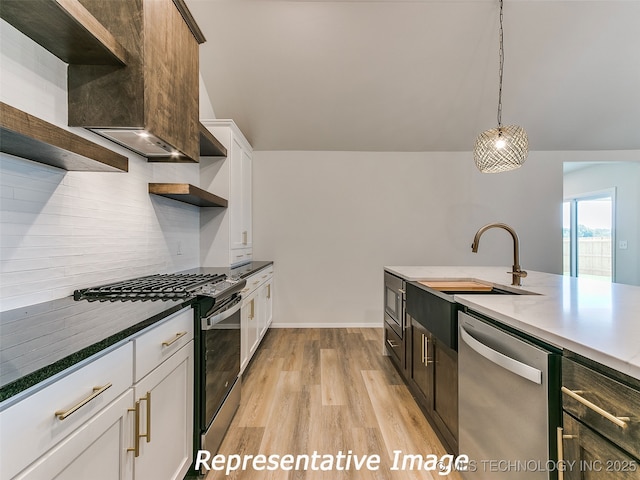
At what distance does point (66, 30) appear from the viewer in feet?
3.90

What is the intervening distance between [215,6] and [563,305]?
3.39 m

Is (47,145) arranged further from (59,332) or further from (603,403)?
(603,403)

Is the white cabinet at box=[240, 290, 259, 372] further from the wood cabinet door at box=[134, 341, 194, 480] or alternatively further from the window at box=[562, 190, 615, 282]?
→ the window at box=[562, 190, 615, 282]

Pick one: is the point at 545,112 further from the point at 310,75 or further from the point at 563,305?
the point at 563,305

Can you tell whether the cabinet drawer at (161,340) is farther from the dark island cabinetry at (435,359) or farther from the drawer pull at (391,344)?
the drawer pull at (391,344)

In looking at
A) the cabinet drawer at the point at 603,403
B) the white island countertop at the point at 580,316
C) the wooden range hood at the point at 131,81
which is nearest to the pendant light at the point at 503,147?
the white island countertop at the point at 580,316

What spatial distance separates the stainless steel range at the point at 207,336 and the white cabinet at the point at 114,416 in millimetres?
53

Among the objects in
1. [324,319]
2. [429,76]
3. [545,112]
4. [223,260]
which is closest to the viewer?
[223,260]

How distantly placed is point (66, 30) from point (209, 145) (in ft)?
4.90

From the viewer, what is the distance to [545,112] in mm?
3795

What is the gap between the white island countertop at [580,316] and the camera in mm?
756

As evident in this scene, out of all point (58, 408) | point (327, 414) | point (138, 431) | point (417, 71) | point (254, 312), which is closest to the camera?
point (58, 408)

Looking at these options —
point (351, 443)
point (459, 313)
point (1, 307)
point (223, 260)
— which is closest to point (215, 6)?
point (223, 260)

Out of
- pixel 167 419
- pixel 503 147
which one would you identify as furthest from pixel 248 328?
pixel 503 147
